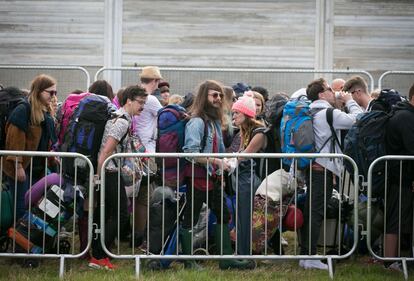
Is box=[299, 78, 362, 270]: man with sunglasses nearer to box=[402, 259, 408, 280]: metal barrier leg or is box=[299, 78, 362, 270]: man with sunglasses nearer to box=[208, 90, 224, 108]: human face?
box=[402, 259, 408, 280]: metal barrier leg

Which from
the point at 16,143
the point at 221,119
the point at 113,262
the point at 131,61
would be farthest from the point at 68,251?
the point at 131,61

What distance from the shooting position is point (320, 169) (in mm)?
10164

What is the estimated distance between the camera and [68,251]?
10.7m

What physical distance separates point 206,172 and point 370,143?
1.76 meters

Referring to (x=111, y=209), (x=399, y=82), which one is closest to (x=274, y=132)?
(x=111, y=209)

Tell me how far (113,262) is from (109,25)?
28.9 ft

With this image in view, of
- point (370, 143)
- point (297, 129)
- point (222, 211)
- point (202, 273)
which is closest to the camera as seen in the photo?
point (202, 273)

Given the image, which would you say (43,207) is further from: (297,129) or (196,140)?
(297,129)

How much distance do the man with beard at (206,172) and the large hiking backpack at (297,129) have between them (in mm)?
728

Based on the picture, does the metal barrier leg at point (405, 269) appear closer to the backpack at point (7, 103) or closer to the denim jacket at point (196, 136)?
the denim jacket at point (196, 136)

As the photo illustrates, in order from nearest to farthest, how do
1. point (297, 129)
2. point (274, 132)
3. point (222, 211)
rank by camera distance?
point (222, 211) → point (297, 129) → point (274, 132)

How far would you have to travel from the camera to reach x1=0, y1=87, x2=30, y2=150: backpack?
10461 millimetres

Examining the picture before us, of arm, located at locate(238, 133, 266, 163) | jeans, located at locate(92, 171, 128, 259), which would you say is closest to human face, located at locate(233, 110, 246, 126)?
arm, located at locate(238, 133, 266, 163)

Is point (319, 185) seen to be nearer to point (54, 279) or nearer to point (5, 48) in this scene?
point (54, 279)
